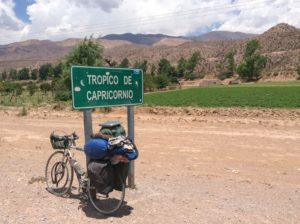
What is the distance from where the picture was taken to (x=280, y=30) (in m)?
164

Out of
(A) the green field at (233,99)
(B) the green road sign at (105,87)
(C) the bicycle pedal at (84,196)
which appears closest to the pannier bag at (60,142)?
(B) the green road sign at (105,87)

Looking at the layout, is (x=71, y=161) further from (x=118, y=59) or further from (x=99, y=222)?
(x=118, y=59)

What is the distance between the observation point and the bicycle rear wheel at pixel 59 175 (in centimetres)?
639

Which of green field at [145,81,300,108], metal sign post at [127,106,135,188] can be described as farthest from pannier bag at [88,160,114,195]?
green field at [145,81,300,108]


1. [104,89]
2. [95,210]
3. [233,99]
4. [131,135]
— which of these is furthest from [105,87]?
[233,99]

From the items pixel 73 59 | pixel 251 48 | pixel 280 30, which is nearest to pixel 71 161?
pixel 73 59

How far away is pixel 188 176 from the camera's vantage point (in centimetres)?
820

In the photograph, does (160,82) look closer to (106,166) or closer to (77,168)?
(77,168)

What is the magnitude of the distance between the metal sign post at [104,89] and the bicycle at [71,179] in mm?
281

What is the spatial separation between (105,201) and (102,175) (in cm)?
82

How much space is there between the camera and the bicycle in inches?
221

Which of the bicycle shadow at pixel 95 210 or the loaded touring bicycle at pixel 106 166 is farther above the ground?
the loaded touring bicycle at pixel 106 166

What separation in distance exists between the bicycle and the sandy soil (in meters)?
0.17

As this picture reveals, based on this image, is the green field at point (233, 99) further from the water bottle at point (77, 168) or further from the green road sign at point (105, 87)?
the water bottle at point (77, 168)
